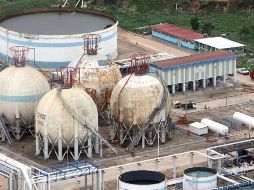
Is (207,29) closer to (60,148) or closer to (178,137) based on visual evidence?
(178,137)

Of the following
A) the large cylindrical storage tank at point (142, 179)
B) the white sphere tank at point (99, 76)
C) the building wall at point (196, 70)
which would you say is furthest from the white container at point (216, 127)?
the large cylindrical storage tank at point (142, 179)

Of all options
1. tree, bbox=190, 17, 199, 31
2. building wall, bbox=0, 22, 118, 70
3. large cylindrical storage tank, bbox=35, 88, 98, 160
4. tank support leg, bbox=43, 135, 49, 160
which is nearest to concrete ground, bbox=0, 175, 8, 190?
tank support leg, bbox=43, 135, 49, 160

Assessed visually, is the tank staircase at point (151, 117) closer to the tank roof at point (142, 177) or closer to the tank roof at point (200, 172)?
the tank roof at point (200, 172)

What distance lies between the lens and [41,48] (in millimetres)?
118500

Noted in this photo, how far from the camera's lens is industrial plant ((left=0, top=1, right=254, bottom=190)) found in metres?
86.8

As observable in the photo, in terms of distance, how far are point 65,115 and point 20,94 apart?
7100 millimetres

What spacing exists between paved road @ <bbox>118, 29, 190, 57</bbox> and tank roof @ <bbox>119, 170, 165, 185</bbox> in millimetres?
48468

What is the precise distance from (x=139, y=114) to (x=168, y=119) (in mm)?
3603

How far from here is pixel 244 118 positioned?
4139 inches

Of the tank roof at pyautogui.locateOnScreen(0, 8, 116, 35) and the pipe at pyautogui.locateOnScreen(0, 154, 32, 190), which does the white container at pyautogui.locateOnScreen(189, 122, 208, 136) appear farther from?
the pipe at pyautogui.locateOnScreen(0, 154, 32, 190)

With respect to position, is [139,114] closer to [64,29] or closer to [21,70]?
[21,70]

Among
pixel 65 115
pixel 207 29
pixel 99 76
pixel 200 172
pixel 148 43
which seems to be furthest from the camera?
pixel 207 29

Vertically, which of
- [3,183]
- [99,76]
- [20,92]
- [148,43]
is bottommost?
[3,183]

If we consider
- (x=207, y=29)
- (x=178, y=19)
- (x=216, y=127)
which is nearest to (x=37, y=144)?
(x=216, y=127)
